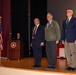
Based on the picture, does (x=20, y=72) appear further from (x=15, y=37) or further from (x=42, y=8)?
(x=42, y=8)

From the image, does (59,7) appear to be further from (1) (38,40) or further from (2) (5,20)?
(1) (38,40)

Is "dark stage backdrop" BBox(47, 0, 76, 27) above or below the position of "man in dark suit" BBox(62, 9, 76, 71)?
above

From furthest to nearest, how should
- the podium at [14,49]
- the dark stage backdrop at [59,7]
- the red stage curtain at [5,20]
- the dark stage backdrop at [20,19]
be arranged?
the dark stage backdrop at [59,7]
the dark stage backdrop at [20,19]
the red stage curtain at [5,20]
the podium at [14,49]

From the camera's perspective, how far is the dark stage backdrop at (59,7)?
344 inches

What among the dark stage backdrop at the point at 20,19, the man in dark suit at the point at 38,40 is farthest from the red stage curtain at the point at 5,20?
the man in dark suit at the point at 38,40

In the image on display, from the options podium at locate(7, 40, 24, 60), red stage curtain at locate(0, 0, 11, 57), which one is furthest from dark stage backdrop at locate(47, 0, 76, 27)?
podium at locate(7, 40, 24, 60)

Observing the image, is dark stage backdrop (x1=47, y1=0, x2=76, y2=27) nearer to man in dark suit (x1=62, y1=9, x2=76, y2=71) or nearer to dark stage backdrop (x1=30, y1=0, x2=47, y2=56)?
dark stage backdrop (x1=30, y1=0, x2=47, y2=56)

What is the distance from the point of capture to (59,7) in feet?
29.5

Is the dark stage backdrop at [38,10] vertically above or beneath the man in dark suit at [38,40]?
above

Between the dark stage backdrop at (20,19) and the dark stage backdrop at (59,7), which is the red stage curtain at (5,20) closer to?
the dark stage backdrop at (20,19)

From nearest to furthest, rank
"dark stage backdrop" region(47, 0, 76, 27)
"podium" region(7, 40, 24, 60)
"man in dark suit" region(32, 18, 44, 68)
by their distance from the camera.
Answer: "man in dark suit" region(32, 18, 44, 68) < "podium" region(7, 40, 24, 60) < "dark stage backdrop" region(47, 0, 76, 27)

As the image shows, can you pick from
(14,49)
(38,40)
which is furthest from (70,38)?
(14,49)

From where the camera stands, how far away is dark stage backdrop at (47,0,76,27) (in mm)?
8734

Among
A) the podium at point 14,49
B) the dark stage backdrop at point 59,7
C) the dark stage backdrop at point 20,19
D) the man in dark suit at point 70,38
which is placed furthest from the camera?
the dark stage backdrop at point 59,7
